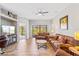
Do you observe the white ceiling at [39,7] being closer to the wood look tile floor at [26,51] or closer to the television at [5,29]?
the television at [5,29]

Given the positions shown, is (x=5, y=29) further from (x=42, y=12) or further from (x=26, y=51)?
(x=42, y=12)

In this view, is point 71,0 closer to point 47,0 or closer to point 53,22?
point 47,0

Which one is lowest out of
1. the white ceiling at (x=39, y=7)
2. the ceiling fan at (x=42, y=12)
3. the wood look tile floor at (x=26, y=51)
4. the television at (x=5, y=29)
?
the wood look tile floor at (x=26, y=51)

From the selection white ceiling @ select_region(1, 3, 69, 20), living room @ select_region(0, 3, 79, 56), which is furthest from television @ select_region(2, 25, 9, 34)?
white ceiling @ select_region(1, 3, 69, 20)

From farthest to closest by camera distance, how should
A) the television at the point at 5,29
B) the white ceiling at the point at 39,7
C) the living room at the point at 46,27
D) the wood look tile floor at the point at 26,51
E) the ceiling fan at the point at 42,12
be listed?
the ceiling fan at the point at 42,12
the television at the point at 5,29
the white ceiling at the point at 39,7
the wood look tile floor at the point at 26,51
the living room at the point at 46,27

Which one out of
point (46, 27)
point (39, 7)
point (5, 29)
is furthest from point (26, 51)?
point (39, 7)

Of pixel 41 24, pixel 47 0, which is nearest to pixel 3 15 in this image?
pixel 41 24

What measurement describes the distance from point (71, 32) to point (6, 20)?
8.80 ft

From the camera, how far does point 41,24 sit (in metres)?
6.15

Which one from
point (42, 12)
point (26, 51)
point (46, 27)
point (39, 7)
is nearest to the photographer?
point (26, 51)

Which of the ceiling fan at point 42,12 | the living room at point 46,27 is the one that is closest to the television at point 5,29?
the living room at point 46,27

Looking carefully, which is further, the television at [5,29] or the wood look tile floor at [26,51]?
the television at [5,29]

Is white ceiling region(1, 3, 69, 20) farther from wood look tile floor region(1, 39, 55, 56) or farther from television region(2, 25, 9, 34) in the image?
wood look tile floor region(1, 39, 55, 56)

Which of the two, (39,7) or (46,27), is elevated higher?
(39,7)
